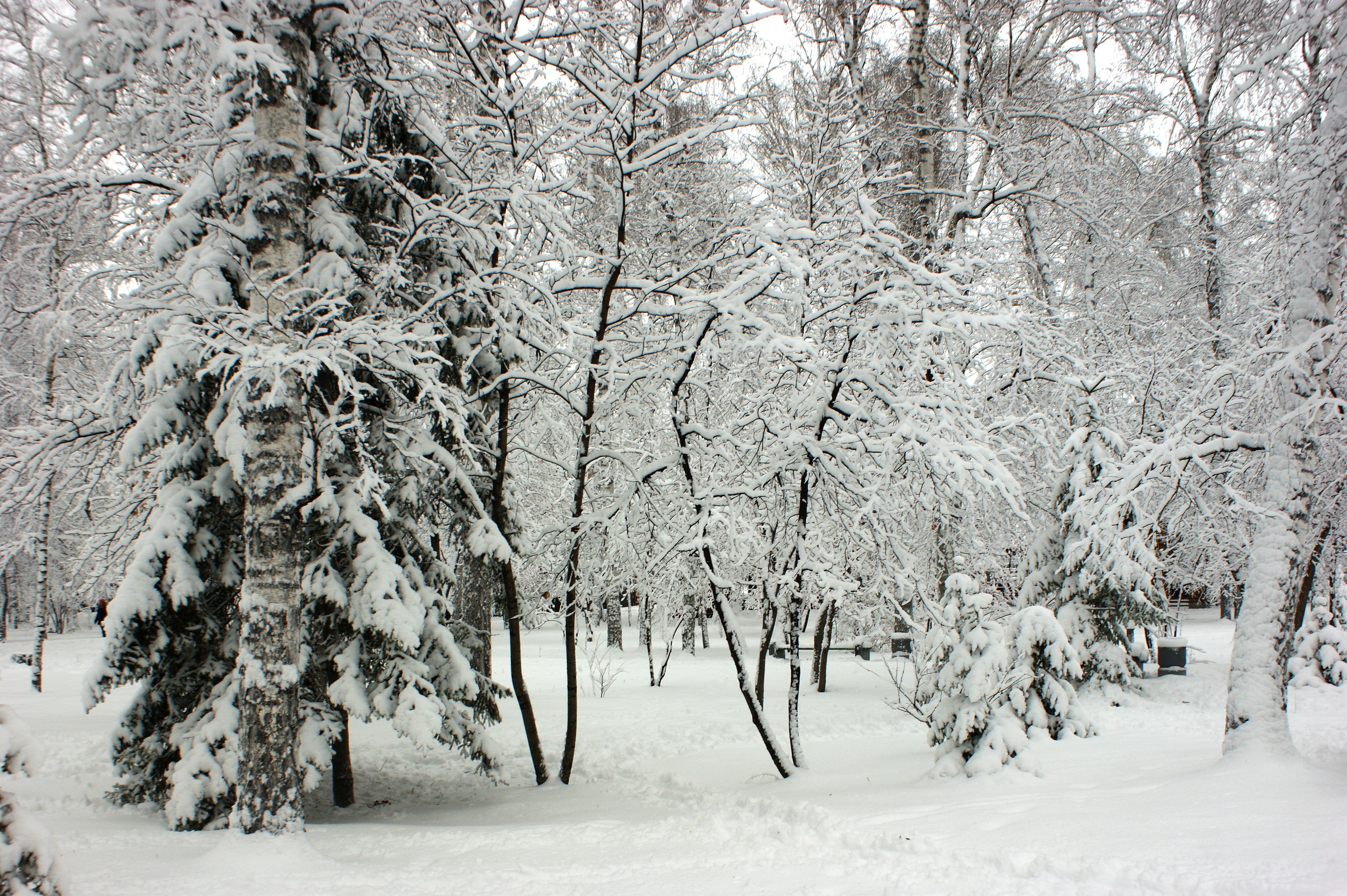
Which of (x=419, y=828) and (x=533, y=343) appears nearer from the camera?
(x=419, y=828)

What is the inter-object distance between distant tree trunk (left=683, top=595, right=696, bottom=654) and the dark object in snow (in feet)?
29.9

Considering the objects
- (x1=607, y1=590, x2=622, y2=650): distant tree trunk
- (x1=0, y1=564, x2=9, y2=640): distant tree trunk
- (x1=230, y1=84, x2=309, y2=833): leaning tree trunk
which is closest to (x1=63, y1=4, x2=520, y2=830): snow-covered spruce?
(x1=230, y1=84, x2=309, y2=833): leaning tree trunk

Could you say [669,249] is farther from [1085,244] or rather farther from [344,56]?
[1085,244]

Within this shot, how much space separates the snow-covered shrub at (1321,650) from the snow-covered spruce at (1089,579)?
2.28 meters

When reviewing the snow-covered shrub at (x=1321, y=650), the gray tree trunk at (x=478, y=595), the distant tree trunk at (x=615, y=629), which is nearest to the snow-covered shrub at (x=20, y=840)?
the gray tree trunk at (x=478, y=595)

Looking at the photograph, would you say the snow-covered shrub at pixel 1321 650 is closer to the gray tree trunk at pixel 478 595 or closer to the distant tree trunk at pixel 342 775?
Answer: the gray tree trunk at pixel 478 595

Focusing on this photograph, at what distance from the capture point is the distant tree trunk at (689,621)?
11305mm

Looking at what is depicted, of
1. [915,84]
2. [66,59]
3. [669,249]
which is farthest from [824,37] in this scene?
[66,59]

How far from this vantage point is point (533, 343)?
7.01 meters

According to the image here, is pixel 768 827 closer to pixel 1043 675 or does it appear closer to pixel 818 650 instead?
pixel 1043 675

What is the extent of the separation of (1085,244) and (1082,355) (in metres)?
2.41

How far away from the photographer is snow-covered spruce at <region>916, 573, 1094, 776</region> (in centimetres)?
661

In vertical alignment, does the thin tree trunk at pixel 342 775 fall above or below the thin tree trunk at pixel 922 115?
below

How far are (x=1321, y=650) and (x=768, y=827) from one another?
37.8ft
